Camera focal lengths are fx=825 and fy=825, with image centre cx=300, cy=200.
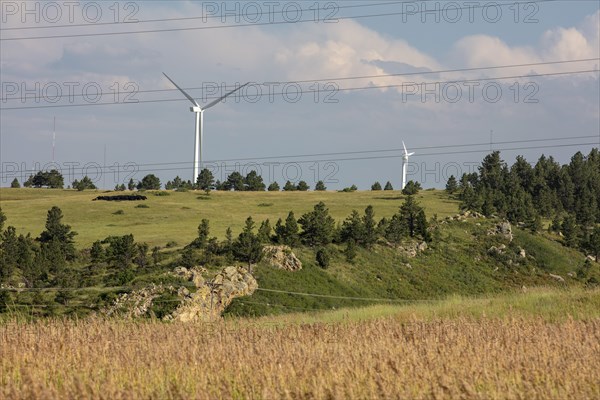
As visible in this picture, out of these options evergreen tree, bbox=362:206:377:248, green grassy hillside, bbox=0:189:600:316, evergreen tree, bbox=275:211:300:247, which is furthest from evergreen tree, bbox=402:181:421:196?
evergreen tree, bbox=275:211:300:247

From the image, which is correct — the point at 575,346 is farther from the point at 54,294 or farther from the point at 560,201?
the point at 560,201

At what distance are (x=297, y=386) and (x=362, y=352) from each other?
2.73 m

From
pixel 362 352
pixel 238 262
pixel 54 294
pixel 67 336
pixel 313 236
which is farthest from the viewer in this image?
pixel 313 236

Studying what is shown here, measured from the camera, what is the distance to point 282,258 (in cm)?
8831

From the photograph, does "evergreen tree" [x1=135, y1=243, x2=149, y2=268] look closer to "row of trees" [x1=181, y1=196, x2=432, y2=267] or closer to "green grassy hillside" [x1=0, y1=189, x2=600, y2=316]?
"green grassy hillside" [x1=0, y1=189, x2=600, y2=316]

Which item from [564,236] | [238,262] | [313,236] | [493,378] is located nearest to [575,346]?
[493,378]

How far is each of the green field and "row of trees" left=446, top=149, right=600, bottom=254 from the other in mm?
7722

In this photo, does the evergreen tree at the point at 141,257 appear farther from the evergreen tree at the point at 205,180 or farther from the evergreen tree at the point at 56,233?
the evergreen tree at the point at 205,180

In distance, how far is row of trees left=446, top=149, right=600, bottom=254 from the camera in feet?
436

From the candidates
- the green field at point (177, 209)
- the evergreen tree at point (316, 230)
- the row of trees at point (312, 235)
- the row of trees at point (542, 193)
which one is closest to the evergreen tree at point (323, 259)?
the row of trees at point (312, 235)

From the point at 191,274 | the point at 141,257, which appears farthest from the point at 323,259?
the point at 191,274

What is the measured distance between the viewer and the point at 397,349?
14758mm

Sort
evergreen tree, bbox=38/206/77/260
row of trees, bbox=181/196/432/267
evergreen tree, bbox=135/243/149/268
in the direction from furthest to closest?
1. evergreen tree, bbox=38/206/77/260
2. row of trees, bbox=181/196/432/267
3. evergreen tree, bbox=135/243/149/268

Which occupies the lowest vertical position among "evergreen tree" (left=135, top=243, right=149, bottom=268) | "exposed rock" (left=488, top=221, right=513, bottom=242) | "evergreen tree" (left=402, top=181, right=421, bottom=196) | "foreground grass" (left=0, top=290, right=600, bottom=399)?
"evergreen tree" (left=135, top=243, right=149, bottom=268)
